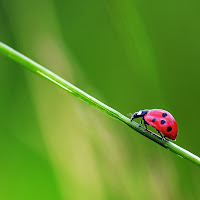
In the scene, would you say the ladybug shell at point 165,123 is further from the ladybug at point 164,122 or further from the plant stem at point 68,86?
the plant stem at point 68,86

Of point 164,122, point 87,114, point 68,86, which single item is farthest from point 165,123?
point 68,86

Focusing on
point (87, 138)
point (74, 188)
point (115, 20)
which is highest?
point (115, 20)

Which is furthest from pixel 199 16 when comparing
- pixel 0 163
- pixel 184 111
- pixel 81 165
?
pixel 0 163

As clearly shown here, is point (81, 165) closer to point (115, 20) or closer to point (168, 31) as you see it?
point (115, 20)

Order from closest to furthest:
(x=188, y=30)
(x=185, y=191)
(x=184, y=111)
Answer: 1. (x=185, y=191)
2. (x=184, y=111)
3. (x=188, y=30)

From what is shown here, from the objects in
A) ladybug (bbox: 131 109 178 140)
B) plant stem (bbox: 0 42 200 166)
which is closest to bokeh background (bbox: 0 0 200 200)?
ladybug (bbox: 131 109 178 140)

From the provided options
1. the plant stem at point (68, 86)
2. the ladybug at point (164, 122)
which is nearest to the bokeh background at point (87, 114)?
the ladybug at point (164, 122)

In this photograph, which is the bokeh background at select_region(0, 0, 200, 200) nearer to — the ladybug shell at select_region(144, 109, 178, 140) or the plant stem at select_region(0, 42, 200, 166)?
the ladybug shell at select_region(144, 109, 178, 140)

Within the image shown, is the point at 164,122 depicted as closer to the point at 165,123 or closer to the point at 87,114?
the point at 165,123
